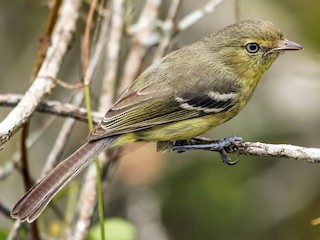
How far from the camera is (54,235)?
4254mm

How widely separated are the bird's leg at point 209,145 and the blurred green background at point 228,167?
1263mm

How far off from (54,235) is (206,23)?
2617mm

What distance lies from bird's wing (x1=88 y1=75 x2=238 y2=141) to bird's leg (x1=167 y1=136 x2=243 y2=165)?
158 millimetres

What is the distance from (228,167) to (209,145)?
2121 millimetres

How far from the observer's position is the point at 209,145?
3820 millimetres

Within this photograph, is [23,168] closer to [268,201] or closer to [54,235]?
[54,235]

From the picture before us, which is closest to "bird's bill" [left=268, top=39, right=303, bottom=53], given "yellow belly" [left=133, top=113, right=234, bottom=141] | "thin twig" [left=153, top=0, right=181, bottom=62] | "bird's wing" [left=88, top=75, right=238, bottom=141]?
"bird's wing" [left=88, top=75, right=238, bottom=141]

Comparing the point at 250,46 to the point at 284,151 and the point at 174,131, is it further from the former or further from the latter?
the point at 284,151

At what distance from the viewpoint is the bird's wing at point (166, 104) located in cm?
394

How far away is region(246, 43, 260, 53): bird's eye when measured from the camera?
13.7ft

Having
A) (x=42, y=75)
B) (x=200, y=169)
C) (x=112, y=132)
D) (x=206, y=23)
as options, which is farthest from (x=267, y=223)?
(x=42, y=75)

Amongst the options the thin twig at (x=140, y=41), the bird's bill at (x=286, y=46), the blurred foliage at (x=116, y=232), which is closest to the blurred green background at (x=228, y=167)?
the thin twig at (x=140, y=41)

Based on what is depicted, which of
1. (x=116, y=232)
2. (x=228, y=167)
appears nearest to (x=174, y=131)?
(x=116, y=232)

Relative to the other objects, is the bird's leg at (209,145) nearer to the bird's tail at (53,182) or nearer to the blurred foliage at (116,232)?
the bird's tail at (53,182)
